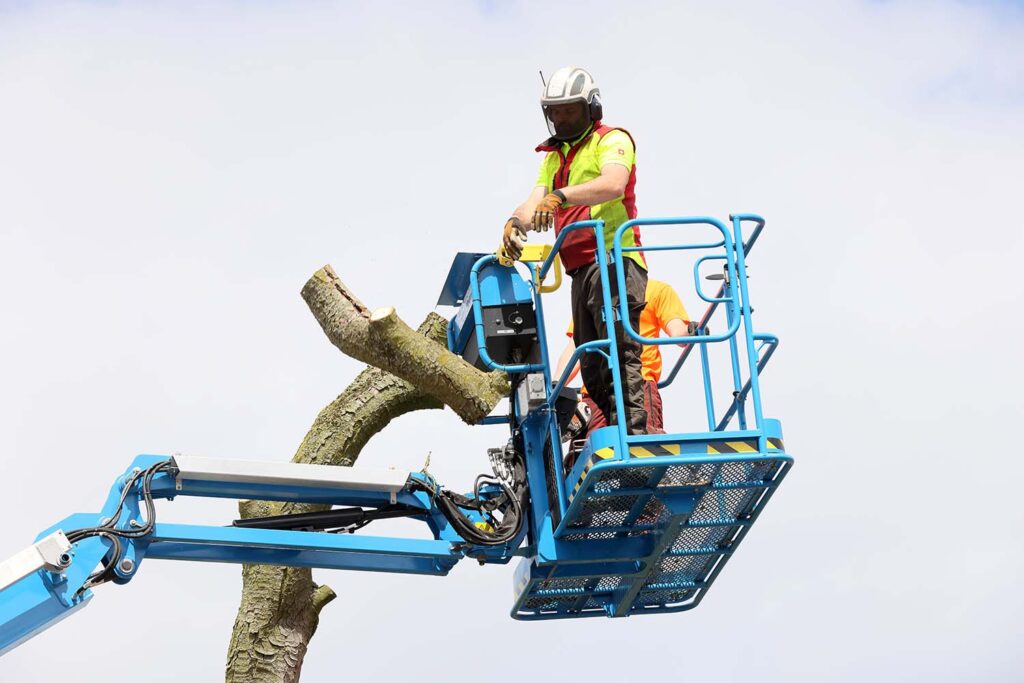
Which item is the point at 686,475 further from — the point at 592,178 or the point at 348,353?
the point at 348,353

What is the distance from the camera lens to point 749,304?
8.58 meters

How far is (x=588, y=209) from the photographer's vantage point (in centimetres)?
956

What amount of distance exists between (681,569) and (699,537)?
0.32 meters

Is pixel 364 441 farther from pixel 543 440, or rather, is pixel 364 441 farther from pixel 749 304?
pixel 749 304

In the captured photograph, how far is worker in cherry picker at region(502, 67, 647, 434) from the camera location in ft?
29.6

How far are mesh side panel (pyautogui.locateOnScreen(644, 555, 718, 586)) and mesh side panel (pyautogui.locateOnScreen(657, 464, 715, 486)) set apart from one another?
0.82 metres

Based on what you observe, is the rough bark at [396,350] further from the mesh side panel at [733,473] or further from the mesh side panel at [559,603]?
the mesh side panel at [733,473]

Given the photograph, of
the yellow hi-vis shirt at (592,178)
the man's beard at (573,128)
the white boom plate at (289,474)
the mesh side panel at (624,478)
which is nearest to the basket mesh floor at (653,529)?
the mesh side panel at (624,478)

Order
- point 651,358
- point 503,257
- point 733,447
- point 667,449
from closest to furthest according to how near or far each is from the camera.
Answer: point 667,449
point 733,447
point 503,257
point 651,358

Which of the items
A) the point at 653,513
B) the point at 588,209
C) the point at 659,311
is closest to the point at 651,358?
the point at 659,311

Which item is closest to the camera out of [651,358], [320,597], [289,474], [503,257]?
[289,474]

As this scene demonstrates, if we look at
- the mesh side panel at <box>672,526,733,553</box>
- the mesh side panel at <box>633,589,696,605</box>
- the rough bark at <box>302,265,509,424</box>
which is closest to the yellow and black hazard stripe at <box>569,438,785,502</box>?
the mesh side panel at <box>672,526,733,553</box>

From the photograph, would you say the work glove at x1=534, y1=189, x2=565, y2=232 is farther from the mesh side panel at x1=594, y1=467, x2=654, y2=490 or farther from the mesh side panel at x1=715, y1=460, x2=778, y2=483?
the mesh side panel at x1=715, y1=460, x2=778, y2=483

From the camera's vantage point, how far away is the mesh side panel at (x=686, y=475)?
27.8 ft
